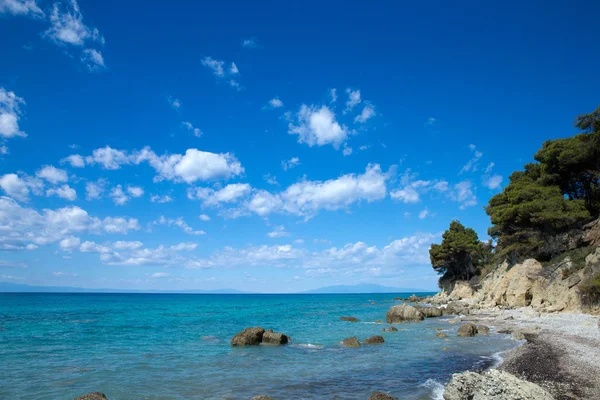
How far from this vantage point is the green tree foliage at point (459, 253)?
74.3 m

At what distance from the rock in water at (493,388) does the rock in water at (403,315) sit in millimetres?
32160

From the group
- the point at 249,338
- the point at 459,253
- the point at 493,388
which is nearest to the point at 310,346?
the point at 249,338

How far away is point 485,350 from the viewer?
2189 cm

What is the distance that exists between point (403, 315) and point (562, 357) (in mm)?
25582

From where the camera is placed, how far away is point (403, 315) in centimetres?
4166

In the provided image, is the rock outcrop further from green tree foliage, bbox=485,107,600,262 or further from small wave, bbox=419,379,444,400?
green tree foliage, bbox=485,107,600,262

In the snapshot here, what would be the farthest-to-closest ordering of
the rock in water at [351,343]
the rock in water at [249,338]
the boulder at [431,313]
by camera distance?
1. the boulder at [431,313]
2. the rock in water at [249,338]
3. the rock in water at [351,343]

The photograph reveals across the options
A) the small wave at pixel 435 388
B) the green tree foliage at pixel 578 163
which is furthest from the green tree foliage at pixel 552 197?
the small wave at pixel 435 388

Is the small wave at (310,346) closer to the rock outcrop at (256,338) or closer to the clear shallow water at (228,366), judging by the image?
the clear shallow water at (228,366)

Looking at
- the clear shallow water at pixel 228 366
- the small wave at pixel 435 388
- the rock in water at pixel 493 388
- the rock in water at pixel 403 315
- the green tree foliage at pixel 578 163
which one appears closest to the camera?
the rock in water at pixel 493 388

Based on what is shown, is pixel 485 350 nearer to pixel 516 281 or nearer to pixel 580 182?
pixel 516 281

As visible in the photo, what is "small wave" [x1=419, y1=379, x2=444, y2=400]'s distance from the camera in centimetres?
1320

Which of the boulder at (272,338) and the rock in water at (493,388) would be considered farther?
the boulder at (272,338)

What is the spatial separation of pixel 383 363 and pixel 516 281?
32566 mm
